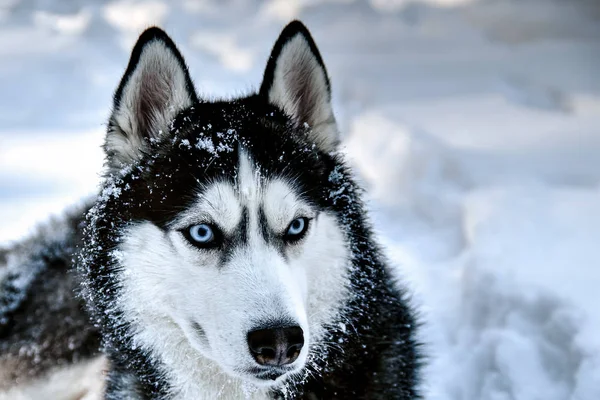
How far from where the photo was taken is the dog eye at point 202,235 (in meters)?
1.98

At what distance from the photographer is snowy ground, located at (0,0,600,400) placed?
336 cm

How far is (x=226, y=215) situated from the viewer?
1968 mm

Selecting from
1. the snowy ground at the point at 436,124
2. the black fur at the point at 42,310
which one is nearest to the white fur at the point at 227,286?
the black fur at the point at 42,310

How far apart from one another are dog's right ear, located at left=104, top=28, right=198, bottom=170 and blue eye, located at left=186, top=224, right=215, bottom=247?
45 cm

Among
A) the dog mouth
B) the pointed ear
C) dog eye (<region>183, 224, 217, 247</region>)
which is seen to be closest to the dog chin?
the dog mouth

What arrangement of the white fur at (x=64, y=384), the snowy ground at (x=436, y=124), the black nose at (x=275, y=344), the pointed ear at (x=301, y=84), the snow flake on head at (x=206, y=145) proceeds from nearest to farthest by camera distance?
1. the black nose at (x=275, y=344)
2. the snow flake on head at (x=206, y=145)
3. the pointed ear at (x=301, y=84)
4. the white fur at (x=64, y=384)
5. the snowy ground at (x=436, y=124)

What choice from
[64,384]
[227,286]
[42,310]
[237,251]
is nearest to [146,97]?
[237,251]

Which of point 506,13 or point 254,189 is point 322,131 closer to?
point 254,189

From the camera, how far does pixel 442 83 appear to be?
6184 mm

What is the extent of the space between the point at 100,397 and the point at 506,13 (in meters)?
5.41

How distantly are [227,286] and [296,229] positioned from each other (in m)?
0.34

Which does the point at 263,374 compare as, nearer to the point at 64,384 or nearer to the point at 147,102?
the point at 147,102

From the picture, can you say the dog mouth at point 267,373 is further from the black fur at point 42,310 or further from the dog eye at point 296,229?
the black fur at point 42,310

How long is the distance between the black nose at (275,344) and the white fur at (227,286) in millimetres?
26
